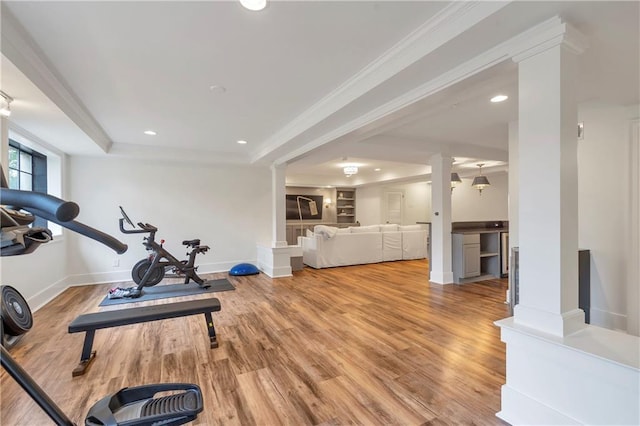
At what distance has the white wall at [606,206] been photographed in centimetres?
301

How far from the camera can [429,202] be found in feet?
36.8

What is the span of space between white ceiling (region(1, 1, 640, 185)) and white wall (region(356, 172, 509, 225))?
17.6 ft

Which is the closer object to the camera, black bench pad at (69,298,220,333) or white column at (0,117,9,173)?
black bench pad at (69,298,220,333)

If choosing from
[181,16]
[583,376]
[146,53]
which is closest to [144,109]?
[146,53]

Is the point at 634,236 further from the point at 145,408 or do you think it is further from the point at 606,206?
the point at 145,408

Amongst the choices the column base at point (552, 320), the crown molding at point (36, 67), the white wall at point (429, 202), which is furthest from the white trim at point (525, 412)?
the white wall at point (429, 202)

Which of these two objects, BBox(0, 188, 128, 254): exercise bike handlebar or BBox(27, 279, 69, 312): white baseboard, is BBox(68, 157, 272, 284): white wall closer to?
BBox(27, 279, 69, 312): white baseboard

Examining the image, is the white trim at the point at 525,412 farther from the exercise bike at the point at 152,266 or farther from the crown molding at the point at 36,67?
the exercise bike at the point at 152,266

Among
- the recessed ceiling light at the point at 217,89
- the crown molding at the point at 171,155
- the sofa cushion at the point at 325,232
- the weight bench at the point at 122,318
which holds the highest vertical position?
the recessed ceiling light at the point at 217,89

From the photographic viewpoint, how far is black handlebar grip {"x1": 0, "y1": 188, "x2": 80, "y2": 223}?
0.64 m

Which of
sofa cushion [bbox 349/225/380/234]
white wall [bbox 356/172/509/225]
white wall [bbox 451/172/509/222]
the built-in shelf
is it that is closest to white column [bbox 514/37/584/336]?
sofa cushion [bbox 349/225/380/234]

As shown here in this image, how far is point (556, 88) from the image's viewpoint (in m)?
1.53

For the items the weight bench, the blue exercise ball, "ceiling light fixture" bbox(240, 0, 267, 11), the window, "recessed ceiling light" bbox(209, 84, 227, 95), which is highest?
"recessed ceiling light" bbox(209, 84, 227, 95)

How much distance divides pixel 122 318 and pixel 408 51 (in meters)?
3.01
